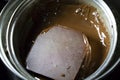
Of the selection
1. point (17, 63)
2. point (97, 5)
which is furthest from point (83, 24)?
point (17, 63)

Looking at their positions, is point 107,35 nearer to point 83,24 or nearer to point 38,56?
point 83,24

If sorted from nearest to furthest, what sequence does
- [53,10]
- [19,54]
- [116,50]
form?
1. [116,50]
2. [19,54]
3. [53,10]

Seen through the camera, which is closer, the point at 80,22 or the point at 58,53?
the point at 58,53
